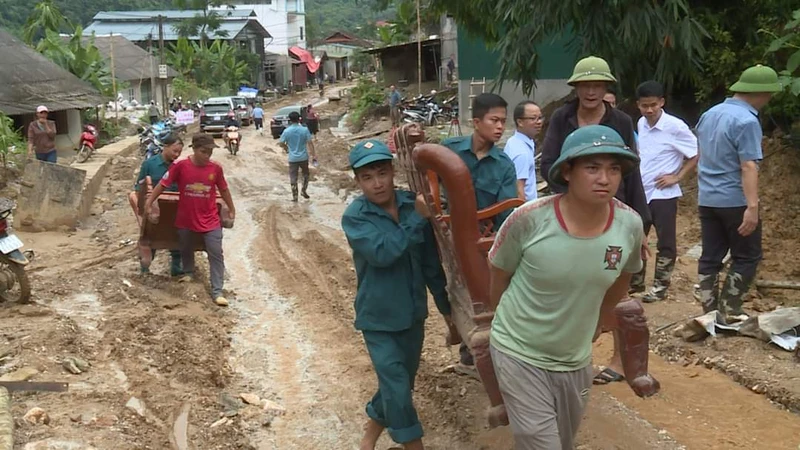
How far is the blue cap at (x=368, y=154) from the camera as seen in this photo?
403cm

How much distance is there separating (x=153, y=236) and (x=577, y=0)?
20.6ft

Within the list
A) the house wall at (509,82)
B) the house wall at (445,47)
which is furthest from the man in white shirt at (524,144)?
the house wall at (445,47)

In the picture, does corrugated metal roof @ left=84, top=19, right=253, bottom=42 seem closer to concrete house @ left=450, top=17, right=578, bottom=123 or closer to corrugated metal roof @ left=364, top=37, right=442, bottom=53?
corrugated metal roof @ left=364, top=37, right=442, bottom=53

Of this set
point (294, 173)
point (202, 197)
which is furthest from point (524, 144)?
point (294, 173)

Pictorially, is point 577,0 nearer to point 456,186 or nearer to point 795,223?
point 795,223

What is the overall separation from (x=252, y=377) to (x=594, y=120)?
326 centimetres

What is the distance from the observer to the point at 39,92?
22.3 meters

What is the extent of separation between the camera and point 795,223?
9320mm

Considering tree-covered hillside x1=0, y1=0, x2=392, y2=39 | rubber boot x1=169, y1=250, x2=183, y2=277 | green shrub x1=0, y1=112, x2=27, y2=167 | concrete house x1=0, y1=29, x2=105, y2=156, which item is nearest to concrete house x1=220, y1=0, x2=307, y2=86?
tree-covered hillside x1=0, y1=0, x2=392, y2=39

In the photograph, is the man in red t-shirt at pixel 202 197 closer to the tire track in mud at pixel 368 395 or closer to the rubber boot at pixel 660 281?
the tire track in mud at pixel 368 395

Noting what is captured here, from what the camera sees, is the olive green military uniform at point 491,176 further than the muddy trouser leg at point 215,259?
No

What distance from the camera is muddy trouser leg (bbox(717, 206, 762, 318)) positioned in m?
5.79

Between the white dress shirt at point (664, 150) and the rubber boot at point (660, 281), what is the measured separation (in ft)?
2.14

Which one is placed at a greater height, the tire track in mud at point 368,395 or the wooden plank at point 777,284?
the wooden plank at point 777,284
